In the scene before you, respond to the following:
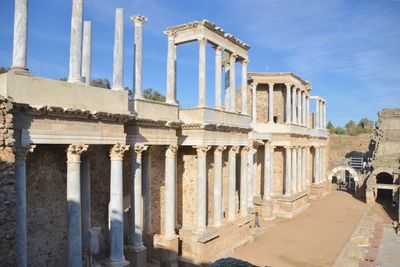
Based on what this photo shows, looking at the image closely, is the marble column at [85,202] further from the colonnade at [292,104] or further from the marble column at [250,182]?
the colonnade at [292,104]

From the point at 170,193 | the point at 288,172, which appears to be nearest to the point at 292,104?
the point at 288,172

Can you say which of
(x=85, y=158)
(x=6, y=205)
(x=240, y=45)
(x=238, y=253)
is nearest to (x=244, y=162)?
(x=238, y=253)

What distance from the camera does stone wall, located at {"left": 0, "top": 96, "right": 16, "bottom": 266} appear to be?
7.96m

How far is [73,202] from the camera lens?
10.7m

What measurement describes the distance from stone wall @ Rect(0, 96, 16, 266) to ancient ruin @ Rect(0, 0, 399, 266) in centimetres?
2

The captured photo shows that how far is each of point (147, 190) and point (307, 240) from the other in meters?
11.1

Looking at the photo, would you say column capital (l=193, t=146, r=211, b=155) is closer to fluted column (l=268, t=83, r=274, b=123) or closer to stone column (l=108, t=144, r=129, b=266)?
stone column (l=108, t=144, r=129, b=266)

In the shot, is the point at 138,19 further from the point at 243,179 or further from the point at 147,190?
the point at 243,179

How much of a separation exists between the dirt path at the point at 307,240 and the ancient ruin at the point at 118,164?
129 cm

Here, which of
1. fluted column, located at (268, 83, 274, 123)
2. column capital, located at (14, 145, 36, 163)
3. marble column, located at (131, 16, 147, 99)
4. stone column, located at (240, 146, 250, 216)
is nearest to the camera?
column capital, located at (14, 145, 36, 163)

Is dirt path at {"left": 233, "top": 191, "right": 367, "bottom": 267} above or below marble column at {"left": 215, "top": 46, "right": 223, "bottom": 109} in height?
below

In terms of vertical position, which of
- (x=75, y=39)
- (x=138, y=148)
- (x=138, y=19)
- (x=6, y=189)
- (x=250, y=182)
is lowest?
(x=250, y=182)

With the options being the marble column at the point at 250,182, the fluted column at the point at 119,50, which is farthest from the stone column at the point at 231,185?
the fluted column at the point at 119,50

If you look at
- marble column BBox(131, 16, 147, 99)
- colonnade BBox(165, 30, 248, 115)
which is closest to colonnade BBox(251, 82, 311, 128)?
colonnade BBox(165, 30, 248, 115)
